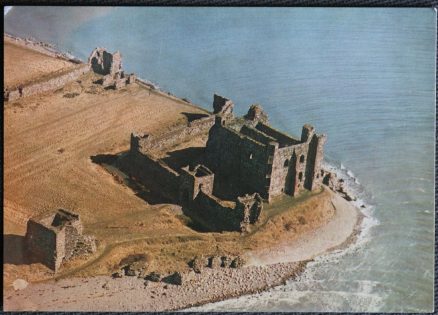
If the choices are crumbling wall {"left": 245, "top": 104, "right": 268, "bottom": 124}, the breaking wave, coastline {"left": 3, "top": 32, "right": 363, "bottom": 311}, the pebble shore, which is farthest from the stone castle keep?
the breaking wave

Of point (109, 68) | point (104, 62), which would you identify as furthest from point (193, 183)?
point (104, 62)

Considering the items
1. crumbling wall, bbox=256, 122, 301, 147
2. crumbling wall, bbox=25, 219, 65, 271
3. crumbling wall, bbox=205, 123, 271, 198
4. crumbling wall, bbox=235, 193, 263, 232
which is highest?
crumbling wall, bbox=256, 122, 301, 147

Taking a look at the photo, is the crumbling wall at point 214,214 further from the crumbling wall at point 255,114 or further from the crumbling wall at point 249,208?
the crumbling wall at point 255,114

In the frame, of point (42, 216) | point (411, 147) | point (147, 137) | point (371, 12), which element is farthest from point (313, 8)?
point (42, 216)

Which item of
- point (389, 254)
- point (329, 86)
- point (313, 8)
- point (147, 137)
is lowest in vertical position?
point (389, 254)

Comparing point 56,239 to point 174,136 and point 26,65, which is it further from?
point 26,65

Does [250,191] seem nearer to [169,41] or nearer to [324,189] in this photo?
[324,189]

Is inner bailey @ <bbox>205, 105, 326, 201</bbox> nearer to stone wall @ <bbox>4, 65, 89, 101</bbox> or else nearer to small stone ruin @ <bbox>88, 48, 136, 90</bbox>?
small stone ruin @ <bbox>88, 48, 136, 90</bbox>
